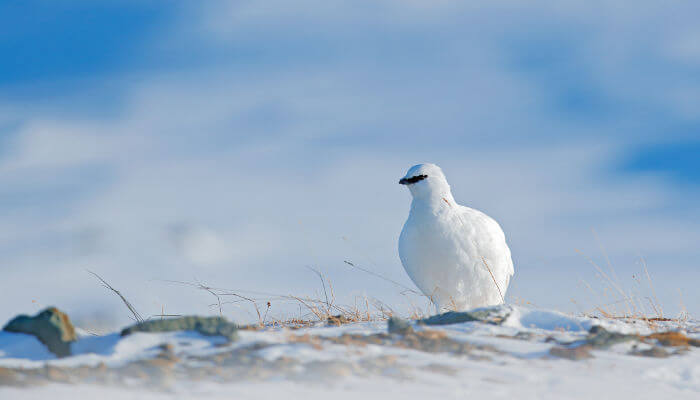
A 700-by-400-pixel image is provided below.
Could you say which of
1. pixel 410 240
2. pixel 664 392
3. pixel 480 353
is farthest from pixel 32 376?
pixel 410 240

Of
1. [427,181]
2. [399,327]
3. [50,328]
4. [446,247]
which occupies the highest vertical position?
[427,181]

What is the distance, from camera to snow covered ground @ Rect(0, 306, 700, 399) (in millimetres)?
2883

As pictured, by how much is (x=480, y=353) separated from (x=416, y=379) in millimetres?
594

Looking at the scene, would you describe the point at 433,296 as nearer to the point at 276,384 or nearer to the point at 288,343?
the point at 288,343

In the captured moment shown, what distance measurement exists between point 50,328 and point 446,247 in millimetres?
3505

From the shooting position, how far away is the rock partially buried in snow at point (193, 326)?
3.55 m

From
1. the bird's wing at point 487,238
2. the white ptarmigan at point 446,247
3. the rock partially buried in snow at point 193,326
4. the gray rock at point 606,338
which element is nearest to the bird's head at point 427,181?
the white ptarmigan at point 446,247

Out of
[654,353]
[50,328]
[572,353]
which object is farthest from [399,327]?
[50,328]

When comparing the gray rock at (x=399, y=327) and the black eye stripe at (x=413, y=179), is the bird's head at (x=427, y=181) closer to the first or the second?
the black eye stripe at (x=413, y=179)

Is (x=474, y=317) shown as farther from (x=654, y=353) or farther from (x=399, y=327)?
(x=654, y=353)

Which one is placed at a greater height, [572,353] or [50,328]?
[50,328]

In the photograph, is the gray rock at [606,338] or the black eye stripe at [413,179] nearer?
the gray rock at [606,338]

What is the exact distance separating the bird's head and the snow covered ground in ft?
7.67

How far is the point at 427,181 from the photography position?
625 centimetres
